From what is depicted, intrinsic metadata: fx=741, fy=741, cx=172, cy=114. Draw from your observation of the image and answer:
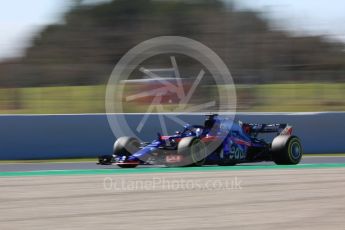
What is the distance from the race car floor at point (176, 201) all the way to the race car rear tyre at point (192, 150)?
1009mm

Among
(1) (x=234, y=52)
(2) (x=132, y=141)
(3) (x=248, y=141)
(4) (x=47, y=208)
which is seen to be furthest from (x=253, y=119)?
(1) (x=234, y=52)

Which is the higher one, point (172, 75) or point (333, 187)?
point (172, 75)

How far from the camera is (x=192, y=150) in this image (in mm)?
14266

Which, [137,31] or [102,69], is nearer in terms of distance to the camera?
[102,69]

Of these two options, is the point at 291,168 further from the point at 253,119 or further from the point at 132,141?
the point at 253,119

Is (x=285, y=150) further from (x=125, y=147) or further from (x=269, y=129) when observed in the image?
(x=125, y=147)

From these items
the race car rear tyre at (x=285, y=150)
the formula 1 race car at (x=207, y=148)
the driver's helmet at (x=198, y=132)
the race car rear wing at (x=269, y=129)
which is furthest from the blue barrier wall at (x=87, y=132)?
the driver's helmet at (x=198, y=132)

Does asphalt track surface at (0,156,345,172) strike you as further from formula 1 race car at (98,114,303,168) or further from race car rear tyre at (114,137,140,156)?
formula 1 race car at (98,114,303,168)

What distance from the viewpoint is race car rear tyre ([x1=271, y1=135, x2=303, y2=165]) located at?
50.5 feet

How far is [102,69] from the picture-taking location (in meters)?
31.4

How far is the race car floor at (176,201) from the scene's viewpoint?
7828mm

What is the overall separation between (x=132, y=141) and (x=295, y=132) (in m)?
6.31

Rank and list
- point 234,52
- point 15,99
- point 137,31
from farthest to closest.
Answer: point 137,31, point 234,52, point 15,99

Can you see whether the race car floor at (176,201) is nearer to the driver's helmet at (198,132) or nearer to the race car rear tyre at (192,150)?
the race car rear tyre at (192,150)
